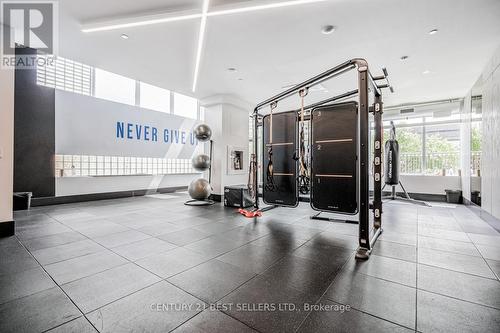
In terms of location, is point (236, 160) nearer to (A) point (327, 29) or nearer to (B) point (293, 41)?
(B) point (293, 41)

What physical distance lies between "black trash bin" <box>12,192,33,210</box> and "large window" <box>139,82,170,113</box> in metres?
4.23

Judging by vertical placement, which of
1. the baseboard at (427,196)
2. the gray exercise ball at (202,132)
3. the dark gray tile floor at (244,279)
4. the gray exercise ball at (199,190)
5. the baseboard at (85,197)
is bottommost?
the dark gray tile floor at (244,279)

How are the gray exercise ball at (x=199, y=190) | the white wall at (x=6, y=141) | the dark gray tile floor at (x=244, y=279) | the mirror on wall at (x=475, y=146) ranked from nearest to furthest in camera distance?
1. the dark gray tile floor at (x=244, y=279)
2. the white wall at (x=6, y=141)
3. the mirror on wall at (x=475, y=146)
4. the gray exercise ball at (x=199, y=190)

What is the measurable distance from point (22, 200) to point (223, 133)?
202 inches

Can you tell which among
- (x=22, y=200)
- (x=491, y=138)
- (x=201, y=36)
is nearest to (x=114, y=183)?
(x=22, y=200)

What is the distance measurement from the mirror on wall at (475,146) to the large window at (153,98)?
31.4 feet

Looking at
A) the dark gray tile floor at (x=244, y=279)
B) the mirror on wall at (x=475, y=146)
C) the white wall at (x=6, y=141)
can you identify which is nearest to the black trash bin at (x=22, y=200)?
the dark gray tile floor at (x=244, y=279)

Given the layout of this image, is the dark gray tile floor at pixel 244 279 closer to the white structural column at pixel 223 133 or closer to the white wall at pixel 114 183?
the white wall at pixel 114 183

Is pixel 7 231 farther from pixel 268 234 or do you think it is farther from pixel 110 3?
pixel 268 234

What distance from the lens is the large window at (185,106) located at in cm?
948

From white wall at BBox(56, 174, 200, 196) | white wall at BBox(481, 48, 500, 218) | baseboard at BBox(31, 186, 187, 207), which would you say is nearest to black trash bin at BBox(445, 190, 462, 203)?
white wall at BBox(481, 48, 500, 218)

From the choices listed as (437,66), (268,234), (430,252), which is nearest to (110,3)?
(268,234)

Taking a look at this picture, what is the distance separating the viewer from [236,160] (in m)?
7.64

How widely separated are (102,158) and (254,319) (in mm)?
7219
